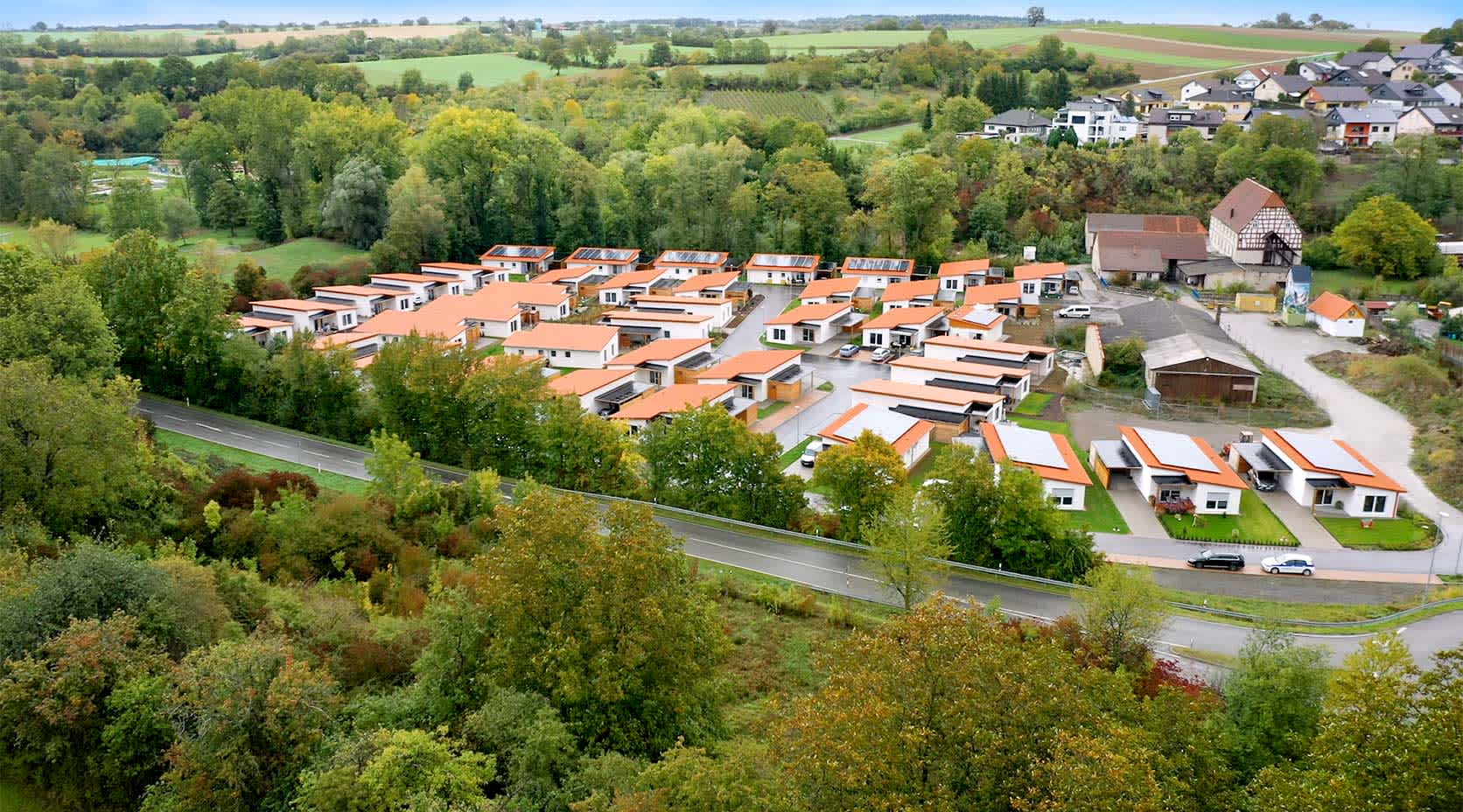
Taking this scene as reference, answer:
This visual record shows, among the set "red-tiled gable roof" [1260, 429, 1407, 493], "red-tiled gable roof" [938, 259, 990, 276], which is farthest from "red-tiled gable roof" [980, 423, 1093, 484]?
"red-tiled gable roof" [938, 259, 990, 276]

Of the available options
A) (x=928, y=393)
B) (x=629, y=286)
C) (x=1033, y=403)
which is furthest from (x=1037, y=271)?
(x=629, y=286)

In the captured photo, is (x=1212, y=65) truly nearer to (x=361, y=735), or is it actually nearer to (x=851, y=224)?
(x=851, y=224)

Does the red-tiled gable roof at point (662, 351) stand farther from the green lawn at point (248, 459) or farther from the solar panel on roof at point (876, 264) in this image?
the solar panel on roof at point (876, 264)

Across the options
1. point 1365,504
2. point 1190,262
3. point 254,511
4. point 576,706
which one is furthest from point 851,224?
point 576,706

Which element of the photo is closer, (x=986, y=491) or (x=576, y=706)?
(x=576, y=706)

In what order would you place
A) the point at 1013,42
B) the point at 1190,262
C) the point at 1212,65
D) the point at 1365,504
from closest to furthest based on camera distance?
1. the point at 1365,504
2. the point at 1190,262
3. the point at 1212,65
4. the point at 1013,42

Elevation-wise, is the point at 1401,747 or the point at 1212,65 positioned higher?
the point at 1212,65

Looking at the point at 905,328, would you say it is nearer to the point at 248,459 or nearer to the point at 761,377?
the point at 761,377

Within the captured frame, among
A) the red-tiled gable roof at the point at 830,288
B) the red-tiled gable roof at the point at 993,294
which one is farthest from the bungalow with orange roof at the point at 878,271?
the red-tiled gable roof at the point at 993,294
